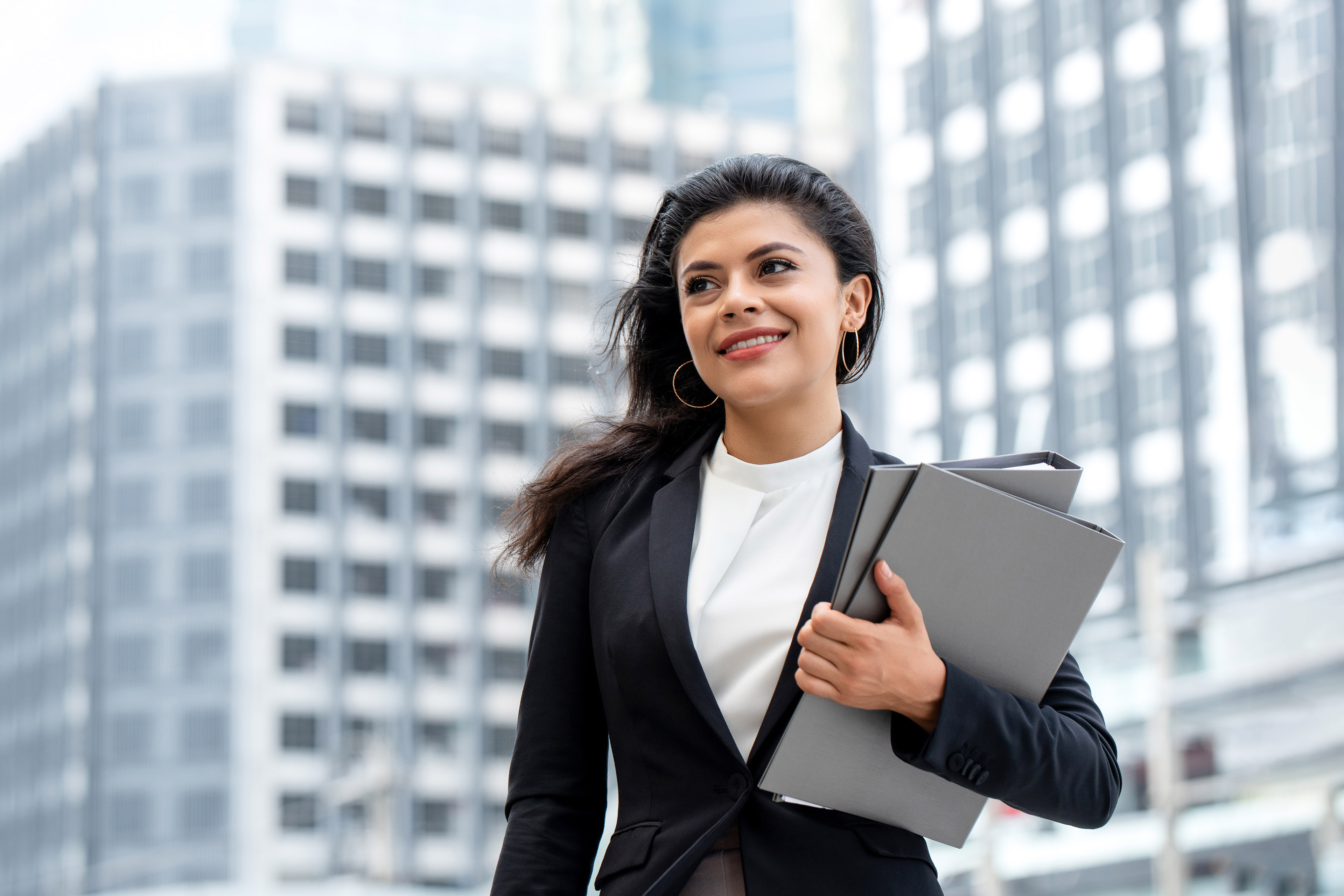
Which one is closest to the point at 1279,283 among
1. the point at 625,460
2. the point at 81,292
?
the point at 625,460

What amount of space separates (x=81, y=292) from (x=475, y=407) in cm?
1074

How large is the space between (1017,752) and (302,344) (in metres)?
33.4

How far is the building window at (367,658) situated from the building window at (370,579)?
1161 millimetres

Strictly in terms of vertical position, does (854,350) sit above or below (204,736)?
above

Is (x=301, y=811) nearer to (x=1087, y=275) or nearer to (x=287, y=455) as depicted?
(x=287, y=455)

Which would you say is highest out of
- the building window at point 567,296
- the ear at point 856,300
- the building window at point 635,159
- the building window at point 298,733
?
the building window at point 635,159

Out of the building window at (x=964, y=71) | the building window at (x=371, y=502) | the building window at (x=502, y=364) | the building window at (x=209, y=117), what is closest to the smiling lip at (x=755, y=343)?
the building window at (x=964, y=71)

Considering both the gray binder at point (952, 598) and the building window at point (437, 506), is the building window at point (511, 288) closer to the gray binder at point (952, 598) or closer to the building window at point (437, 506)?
the building window at point (437, 506)

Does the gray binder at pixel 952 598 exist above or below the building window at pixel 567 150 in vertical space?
below

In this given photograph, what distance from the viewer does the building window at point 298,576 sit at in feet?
105

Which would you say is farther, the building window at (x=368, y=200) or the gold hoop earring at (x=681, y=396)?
the building window at (x=368, y=200)

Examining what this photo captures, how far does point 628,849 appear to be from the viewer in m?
1.07

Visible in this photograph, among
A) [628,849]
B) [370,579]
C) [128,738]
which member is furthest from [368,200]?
[628,849]

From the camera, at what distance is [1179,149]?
21.9 metres
